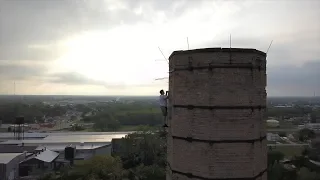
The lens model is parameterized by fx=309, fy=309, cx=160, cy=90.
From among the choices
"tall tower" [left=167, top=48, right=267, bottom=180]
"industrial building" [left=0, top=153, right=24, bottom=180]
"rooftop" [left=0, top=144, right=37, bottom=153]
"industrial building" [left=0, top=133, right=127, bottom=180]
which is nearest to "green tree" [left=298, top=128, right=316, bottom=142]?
"industrial building" [left=0, top=133, right=127, bottom=180]

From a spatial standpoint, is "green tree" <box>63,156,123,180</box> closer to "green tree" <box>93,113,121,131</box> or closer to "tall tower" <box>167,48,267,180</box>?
"tall tower" <box>167,48,267,180</box>

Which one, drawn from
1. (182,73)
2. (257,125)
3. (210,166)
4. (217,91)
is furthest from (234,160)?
(182,73)

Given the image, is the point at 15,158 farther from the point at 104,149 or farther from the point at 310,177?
the point at 310,177

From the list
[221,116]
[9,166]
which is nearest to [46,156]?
[9,166]

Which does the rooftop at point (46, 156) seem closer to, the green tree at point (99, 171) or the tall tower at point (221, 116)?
the green tree at point (99, 171)

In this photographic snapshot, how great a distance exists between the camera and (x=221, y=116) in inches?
212

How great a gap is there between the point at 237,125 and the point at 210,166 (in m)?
0.86

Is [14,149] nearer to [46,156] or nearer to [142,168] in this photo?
[46,156]

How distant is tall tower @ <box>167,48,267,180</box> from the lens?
5375 mm

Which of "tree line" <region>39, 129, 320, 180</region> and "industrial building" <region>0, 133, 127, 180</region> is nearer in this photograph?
"tree line" <region>39, 129, 320, 180</region>

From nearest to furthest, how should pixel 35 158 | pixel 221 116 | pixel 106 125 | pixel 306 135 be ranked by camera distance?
pixel 221 116 < pixel 35 158 < pixel 306 135 < pixel 106 125

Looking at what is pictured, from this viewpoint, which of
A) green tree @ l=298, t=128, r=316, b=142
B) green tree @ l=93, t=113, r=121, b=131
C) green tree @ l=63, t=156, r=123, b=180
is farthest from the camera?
green tree @ l=93, t=113, r=121, b=131

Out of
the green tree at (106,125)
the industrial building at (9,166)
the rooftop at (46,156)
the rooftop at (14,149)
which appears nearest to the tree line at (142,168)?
the industrial building at (9,166)

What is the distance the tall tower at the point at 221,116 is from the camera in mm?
5375
